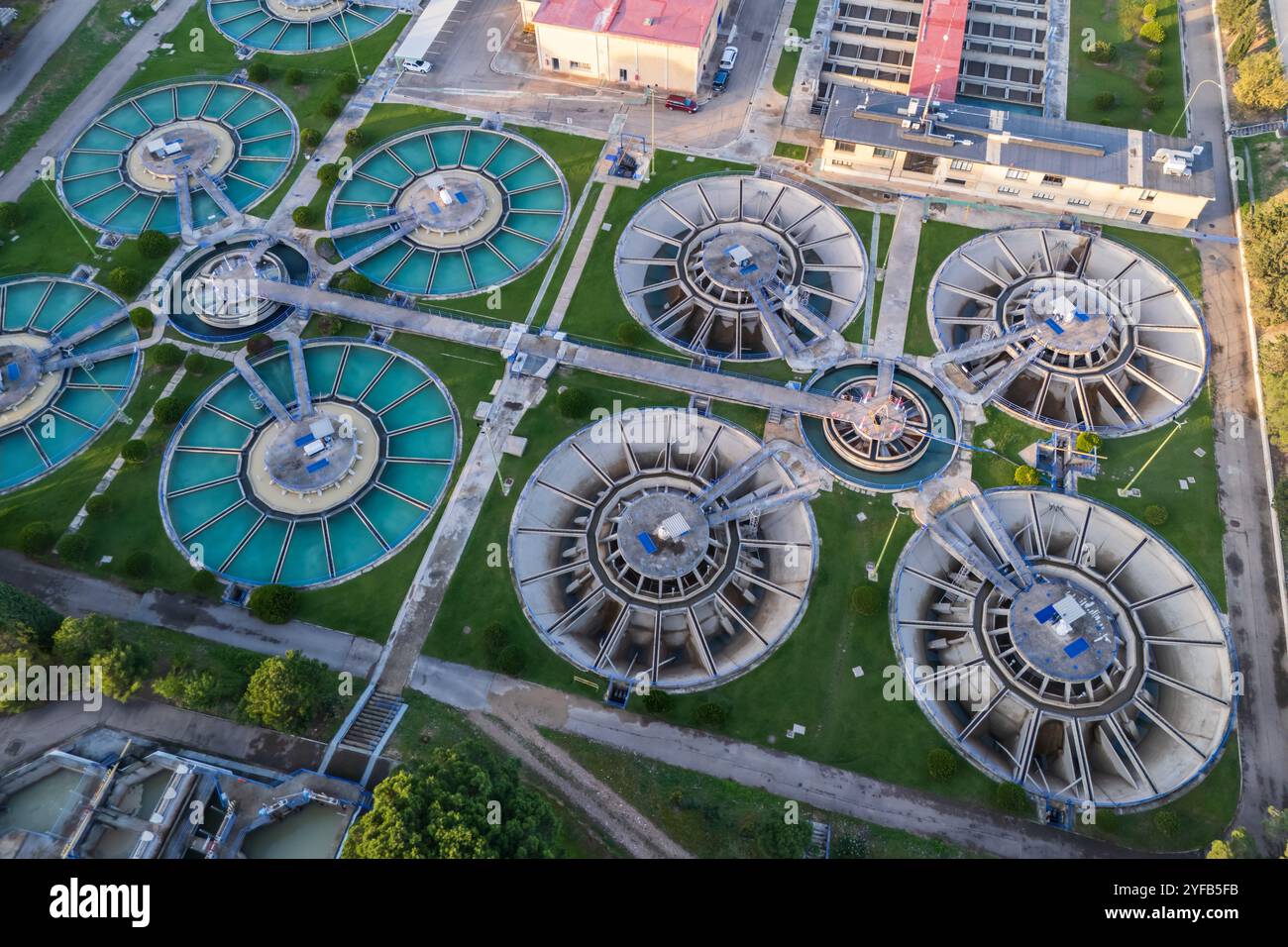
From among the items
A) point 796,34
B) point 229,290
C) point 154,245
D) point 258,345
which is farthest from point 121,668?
point 796,34

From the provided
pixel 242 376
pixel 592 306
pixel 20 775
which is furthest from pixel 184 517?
pixel 592 306

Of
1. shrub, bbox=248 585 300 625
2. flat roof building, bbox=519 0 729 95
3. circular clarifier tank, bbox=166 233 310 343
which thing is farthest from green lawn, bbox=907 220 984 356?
circular clarifier tank, bbox=166 233 310 343

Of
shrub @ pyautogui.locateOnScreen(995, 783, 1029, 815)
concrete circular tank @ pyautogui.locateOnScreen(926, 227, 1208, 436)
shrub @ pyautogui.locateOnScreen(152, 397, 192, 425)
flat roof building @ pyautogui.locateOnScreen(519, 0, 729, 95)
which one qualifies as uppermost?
flat roof building @ pyautogui.locateOnScreen(519, 0, 729, 95)

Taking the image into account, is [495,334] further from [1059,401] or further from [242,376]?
[1059,401]

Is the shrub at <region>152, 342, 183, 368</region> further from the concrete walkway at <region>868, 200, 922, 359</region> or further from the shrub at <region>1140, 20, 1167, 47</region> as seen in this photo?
the shrub at <region>1140, 20, 1167, 47</region>

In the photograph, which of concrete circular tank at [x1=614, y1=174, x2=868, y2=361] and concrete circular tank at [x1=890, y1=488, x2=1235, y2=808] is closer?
concrete circular tank at [x1=890, y1=488, x2=1235, y2=808]
